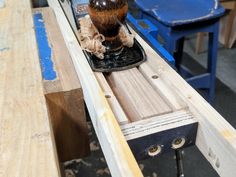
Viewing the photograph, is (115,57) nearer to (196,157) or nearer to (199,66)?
(196,157)

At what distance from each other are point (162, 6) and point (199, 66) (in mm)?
889

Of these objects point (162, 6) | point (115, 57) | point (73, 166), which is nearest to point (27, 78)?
point (115, 57)

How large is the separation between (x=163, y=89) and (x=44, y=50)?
1.27 ft

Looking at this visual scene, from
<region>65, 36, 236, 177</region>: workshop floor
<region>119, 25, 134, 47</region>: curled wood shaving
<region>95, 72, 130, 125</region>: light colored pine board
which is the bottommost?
<region>65, 36, 236, 177</region>: workshop floor

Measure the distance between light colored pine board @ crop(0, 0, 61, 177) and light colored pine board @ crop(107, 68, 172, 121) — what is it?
0.19m

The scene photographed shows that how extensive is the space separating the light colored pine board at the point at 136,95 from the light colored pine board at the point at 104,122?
70 mm

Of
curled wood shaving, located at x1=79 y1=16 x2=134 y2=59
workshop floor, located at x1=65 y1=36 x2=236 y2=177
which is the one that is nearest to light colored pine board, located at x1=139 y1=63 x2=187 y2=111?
curled wood shaving, located at x1=79 y1=16 x2=134 y2=59

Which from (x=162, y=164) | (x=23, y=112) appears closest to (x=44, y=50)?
(x=23, y=112)

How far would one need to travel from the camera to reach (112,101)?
64 centimetres

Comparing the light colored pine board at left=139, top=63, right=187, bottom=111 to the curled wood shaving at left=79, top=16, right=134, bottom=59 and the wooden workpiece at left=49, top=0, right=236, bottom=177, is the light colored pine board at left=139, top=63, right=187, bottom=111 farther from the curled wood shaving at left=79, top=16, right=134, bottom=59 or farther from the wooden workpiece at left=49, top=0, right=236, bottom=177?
the curled wood shaving at left=79, top=16, right=134, bottom=59

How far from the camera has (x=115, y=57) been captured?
0.78 metres

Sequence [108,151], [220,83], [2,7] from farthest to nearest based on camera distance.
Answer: [220,83] < [2,7] < [108,151]

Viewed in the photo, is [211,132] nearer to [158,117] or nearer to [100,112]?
[158,117]

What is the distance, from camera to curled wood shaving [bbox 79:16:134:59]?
76cm
